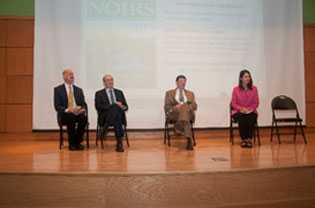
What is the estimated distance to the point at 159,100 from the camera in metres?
6.11

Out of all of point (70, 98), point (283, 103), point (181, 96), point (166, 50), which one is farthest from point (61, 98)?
point (283, 103)

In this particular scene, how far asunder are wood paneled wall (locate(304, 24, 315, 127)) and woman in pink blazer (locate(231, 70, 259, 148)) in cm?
196

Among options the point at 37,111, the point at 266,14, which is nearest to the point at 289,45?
the point at 266,14

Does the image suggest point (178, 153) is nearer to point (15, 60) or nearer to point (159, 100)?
point (159, 100)

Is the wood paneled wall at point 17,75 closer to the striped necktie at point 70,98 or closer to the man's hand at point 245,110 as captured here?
the striped necktie at point 70,98

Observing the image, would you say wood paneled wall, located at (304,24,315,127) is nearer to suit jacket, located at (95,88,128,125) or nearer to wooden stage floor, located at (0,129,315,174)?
wooden stage floor, located at (0,129,315,174)

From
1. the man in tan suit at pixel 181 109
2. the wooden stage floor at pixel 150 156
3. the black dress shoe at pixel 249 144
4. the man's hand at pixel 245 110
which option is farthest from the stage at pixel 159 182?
the man's hand at pixel 245 110

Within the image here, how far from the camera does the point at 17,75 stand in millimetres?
6016

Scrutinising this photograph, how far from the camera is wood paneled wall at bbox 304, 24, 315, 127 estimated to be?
6629 millimetres

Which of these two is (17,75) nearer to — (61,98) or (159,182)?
(61,98)

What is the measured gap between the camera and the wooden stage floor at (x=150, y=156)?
139 inches

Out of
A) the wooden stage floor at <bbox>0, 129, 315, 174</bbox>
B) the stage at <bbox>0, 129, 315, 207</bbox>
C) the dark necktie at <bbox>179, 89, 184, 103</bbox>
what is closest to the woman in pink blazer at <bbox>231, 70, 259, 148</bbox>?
the wooden stage floor at <bbox>0, 129, 315, 174</bbox>

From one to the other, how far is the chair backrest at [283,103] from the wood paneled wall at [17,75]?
165 inches

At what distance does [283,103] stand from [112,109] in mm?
3050
